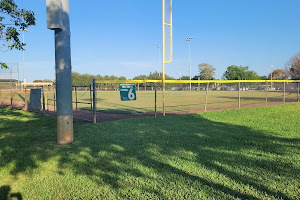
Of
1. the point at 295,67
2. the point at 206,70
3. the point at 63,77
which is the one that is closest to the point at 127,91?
the point at 63,77

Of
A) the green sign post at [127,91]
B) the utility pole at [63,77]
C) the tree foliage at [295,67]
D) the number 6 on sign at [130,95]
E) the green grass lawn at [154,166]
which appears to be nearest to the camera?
the green grass lawn at [154,166]

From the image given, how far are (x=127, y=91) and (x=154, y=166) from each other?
19.5 feet

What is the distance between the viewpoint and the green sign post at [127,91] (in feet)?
31.8

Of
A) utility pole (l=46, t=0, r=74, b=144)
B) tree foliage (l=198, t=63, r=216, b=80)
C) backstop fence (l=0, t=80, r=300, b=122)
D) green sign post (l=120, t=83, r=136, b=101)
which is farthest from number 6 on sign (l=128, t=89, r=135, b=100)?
tree foliage (l=198, t=63, r=216, b=80)

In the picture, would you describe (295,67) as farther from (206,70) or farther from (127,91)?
(206,70)

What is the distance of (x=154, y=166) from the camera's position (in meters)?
4.18

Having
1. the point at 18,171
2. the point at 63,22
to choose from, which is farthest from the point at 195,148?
the point at 63,22

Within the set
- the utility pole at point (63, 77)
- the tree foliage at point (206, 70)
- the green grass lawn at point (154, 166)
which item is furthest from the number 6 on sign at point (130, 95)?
the tree foliage at point (206, 70)

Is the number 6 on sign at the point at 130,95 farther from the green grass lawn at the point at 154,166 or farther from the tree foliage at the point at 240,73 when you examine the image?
the tree foliage at the point at 240,73

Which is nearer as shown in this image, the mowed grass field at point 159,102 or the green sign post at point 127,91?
the green sign post at point 127,91

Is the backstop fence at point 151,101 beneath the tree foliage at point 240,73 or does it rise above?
beneath

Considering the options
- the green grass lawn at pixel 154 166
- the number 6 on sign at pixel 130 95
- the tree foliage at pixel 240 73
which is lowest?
the green grass lawn at pixel 154 166

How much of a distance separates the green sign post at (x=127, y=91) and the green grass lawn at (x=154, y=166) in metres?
3.01

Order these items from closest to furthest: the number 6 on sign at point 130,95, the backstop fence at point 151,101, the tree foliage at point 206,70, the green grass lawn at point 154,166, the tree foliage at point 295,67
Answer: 1. the green grass lawn at point 154,166
2. the number 6 on sign at point 130,95
3. the backstop fence at point 151,101
4. the tree foliage at point 295,67
5. the tree foliage at point 206,70
